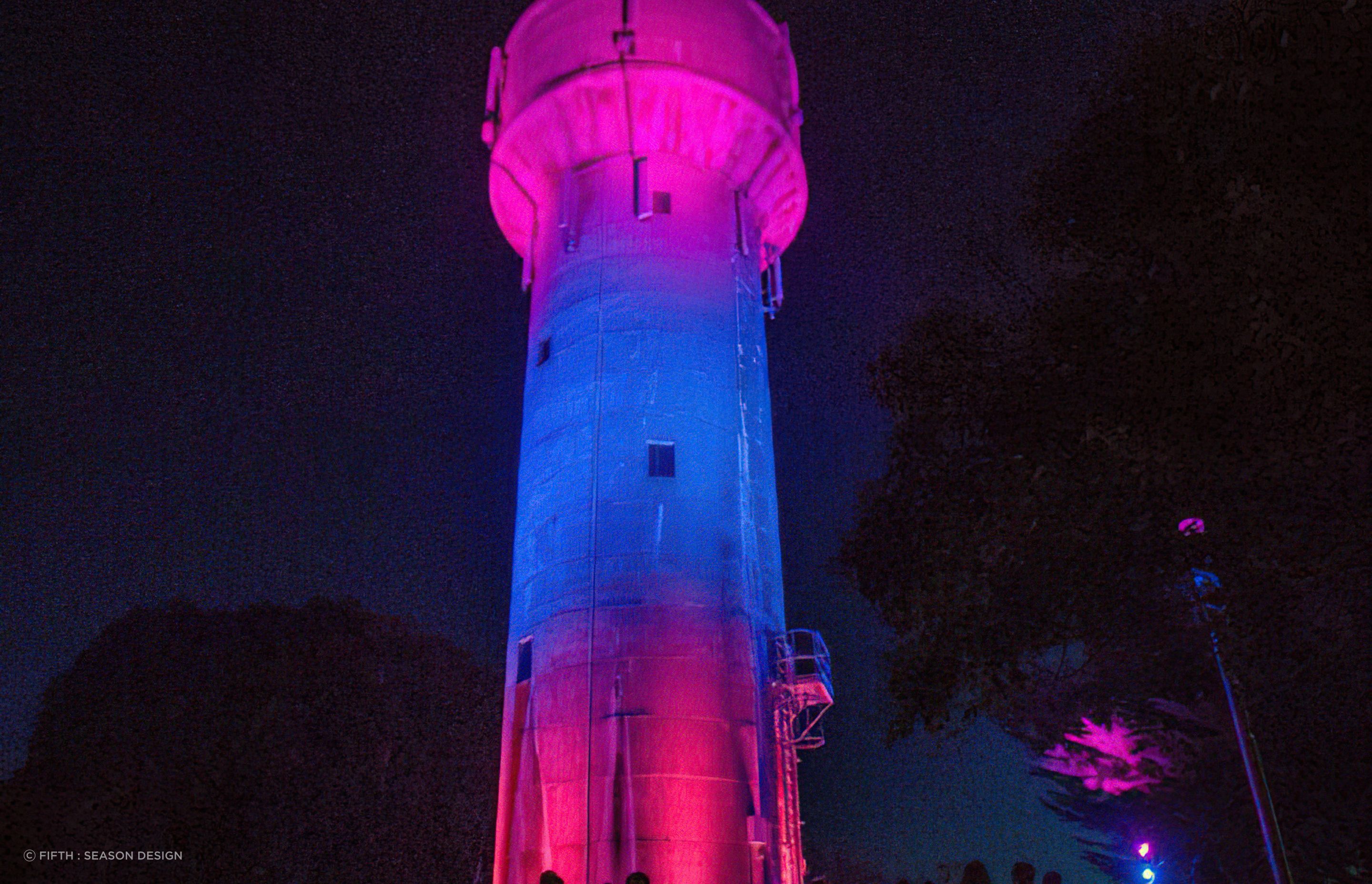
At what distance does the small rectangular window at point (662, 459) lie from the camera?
2045 cm

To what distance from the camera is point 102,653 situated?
105ft

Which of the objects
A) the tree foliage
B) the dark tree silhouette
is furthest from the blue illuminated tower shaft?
the dark tree silhouette

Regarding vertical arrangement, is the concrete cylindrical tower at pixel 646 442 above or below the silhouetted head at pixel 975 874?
above

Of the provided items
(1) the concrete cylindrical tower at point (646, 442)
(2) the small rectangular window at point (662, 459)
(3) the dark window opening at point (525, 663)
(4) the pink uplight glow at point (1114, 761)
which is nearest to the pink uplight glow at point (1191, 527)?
(4) the pink uplight glow at point (1114, 761)

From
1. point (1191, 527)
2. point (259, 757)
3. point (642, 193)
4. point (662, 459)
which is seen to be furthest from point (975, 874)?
point (259, 757)

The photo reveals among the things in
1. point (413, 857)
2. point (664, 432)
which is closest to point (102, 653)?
point (413, 857)

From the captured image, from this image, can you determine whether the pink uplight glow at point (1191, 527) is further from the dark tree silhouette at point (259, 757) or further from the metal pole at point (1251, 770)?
the dark tree silhouette at point (259, 757)

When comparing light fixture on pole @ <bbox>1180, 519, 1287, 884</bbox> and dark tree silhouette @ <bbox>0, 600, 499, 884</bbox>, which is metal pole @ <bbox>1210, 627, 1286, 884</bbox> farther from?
dark tree silhouette @ <bbox>0, 600, 499, 884</bbox>

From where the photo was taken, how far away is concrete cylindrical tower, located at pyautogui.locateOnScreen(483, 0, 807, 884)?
59.9 feet

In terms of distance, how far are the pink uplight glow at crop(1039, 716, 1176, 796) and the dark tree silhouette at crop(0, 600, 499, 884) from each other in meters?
20.8

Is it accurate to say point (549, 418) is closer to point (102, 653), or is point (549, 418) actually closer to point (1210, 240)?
point (1210, 240)

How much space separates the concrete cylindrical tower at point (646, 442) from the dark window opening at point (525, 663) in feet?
0.18

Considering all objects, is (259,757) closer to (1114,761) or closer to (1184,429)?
(1114,761)

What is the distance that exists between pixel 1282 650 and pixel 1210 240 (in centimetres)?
452
